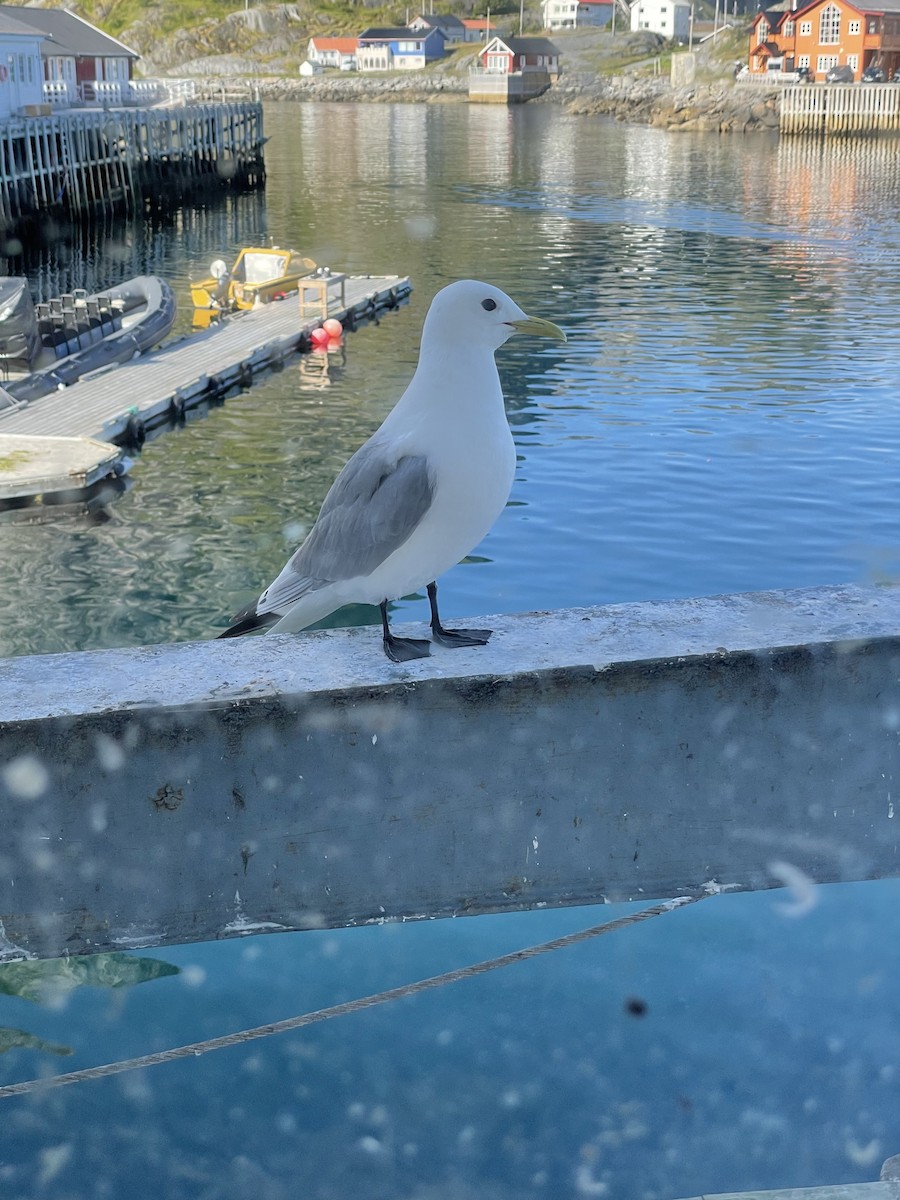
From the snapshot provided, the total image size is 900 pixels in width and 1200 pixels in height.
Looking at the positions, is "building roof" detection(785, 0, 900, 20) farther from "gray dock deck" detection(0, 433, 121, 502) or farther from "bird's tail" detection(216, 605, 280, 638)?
"bird's tail" detection(216, 605, 280, 638)

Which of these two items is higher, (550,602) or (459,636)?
(459,636)

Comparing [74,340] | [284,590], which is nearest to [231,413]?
[74,340]

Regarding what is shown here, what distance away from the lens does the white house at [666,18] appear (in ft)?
548

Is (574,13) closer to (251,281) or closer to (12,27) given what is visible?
(12,27)

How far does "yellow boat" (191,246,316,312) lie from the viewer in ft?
112

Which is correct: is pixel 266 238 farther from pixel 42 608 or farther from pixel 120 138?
pixel 42 608

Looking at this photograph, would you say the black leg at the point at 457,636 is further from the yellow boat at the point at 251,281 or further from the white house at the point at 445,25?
the white house at the point at 445,25

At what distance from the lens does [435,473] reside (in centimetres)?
456

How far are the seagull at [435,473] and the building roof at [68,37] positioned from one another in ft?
232

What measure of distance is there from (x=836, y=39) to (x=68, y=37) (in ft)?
219

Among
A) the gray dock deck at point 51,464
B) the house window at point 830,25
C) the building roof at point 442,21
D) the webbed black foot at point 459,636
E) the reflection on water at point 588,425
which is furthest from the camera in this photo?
the building roof at point 442,21

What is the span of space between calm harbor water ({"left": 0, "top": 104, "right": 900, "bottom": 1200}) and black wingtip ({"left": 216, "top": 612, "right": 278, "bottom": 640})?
2.06 m

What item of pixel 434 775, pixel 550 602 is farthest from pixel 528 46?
pixel 434 775

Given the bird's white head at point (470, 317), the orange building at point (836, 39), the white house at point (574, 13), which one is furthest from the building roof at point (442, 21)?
the bird's white head at point (470, 317)
